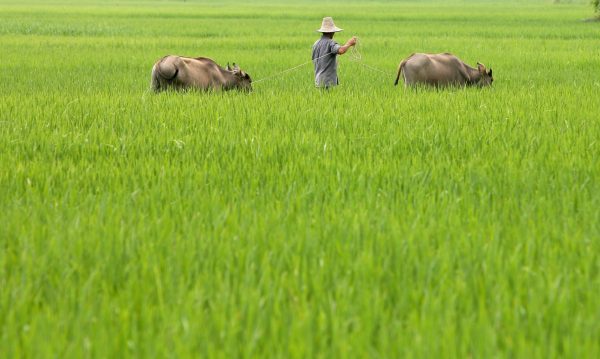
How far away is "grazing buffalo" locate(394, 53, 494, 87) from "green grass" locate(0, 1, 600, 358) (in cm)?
161

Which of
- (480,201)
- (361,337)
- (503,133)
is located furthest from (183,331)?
(503,133)

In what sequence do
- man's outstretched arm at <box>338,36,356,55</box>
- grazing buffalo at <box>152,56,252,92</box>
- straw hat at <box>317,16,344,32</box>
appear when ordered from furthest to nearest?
straw hat at <box>317,16,344,32</box> < grazing buffalo at <box>152,56,252,92</box> < man's outstretched arm at <box>338,36,356,55</box>

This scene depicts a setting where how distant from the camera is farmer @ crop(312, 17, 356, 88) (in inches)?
338

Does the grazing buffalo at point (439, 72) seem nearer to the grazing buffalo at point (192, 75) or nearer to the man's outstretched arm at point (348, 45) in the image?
the man's outstretched arm at point (348, 45)

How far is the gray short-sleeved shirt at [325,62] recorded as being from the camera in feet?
28.3

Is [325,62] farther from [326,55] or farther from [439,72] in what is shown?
[439,72]

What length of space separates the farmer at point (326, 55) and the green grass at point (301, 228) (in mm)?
1505

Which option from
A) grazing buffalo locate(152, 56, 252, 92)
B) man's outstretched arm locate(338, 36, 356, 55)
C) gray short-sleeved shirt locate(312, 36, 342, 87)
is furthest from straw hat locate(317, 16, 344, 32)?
grazing buffalo locate(152, 56, 252, 92)

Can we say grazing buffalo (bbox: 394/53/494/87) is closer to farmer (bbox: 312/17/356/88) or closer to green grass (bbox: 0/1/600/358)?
farmer (bbox: 312/17/356/88)

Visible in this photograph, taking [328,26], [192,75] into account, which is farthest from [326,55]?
[192,75]

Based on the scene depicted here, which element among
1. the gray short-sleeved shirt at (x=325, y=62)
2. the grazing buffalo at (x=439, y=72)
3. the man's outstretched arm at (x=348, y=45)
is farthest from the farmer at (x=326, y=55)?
the grazing buffalo at (x=439, y=72)

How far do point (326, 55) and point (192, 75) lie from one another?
1.45m

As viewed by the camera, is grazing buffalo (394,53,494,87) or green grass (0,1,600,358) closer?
green grass (0,1,600,358)

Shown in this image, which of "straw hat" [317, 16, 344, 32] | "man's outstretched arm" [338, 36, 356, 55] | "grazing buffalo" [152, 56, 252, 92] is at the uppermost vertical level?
"straw hat" [317, 16, 344, 32]
